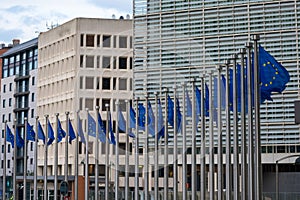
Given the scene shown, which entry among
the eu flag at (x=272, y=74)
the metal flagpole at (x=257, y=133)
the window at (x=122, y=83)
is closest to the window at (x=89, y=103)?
the window at (x=122, y=83)

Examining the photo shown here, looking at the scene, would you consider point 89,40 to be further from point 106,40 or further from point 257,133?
point 257,133

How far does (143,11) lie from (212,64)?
13400 millimetres

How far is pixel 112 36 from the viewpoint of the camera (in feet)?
406

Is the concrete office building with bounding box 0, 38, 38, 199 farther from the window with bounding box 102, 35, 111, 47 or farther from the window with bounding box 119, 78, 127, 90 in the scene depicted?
the window with bounding box 119, 78, 127, 90

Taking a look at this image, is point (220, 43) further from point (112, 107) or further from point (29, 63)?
point (29, 63)

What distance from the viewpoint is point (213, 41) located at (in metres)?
101

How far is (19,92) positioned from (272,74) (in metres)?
108

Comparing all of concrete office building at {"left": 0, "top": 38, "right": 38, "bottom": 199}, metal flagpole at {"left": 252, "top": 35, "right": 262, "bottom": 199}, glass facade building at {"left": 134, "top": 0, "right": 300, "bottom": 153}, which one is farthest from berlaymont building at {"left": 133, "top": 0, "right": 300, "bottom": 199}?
metal flagpole at {"left": 252, "top": 35, "right": 262, "bottom": 199}

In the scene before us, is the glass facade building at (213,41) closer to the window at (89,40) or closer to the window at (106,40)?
the window at (106,40)

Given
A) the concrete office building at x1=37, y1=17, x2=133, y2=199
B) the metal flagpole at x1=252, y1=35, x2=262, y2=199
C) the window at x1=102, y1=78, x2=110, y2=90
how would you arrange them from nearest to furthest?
the metal flagpole at x1=252, y1=35, x2=262, y2=199 < the concrete office building at x1=37, y1=17, x2=133, y2=199 < the window at x1=102, y1=78, x2=110, y2=90

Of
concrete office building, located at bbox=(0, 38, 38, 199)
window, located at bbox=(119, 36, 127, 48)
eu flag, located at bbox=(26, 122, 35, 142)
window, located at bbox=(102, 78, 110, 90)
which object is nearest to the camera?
eu flag, located at bbox=(26, 122, 35, 142)

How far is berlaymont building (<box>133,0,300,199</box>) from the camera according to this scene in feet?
314

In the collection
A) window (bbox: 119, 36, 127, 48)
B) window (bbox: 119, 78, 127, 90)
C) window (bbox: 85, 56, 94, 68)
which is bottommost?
window (bbox: 119, 78, 127, 90)

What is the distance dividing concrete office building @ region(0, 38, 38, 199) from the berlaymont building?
→ 37.8 m
